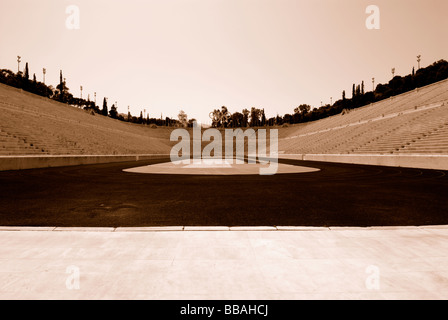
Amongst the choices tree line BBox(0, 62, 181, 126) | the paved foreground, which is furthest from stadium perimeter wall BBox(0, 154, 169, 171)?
tree line BBox(0, 62, 181, 126)

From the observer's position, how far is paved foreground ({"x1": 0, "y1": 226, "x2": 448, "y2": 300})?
2.74m

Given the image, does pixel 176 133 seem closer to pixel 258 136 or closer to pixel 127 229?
pixel 258 136

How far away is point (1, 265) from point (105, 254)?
1213 millimetres

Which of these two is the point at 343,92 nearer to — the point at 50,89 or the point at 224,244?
the point at 224,244

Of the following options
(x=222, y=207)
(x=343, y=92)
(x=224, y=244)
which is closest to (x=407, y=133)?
(x=222, y=207)

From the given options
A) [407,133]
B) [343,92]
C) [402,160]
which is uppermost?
[343,92]

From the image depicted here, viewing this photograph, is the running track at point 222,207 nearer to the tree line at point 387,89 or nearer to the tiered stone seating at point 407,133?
the tiered stone seating at point 407,133

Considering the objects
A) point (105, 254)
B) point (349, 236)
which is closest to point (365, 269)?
point (349, 236)

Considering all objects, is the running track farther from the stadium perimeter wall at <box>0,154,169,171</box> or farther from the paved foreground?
the stadium perimeter wall at <box>0,154,169,171</box>

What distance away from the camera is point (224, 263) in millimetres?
3424

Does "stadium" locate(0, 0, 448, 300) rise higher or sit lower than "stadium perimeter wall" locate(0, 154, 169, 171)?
lower

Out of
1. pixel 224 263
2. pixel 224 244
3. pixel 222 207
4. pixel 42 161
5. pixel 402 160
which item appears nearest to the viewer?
pixel 224 263

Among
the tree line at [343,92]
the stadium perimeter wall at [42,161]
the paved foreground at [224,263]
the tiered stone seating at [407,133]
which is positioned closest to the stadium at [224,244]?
the paved foreground at [224,263]

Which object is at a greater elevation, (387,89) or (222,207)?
(387,89)
